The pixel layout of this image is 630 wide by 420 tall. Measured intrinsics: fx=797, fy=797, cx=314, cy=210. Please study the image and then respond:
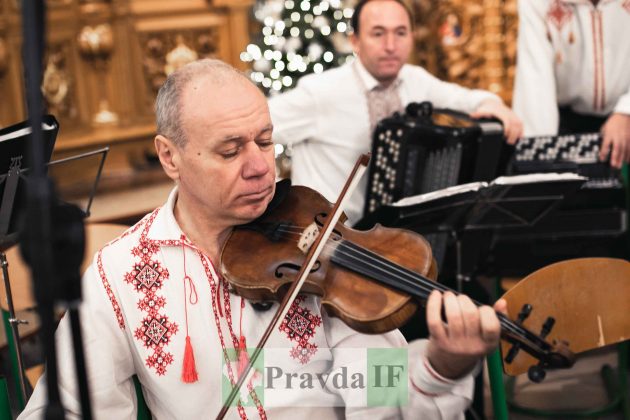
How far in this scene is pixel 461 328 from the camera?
131cm

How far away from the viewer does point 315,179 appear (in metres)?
3.27

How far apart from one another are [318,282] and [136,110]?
17.2ft

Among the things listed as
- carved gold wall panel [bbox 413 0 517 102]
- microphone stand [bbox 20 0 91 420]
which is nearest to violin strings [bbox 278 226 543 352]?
microphone stand [bbox 20 0 91 420]

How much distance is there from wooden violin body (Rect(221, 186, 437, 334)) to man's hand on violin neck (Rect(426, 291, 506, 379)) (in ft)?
0.44

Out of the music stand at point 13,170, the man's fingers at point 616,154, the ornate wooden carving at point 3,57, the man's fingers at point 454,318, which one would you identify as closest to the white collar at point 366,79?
the man's fingers at point 616,154

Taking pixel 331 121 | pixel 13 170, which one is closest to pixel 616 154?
pixel 331 121

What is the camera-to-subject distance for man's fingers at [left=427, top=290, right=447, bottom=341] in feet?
4.33

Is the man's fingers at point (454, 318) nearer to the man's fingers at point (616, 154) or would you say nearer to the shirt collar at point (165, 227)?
the shirt collar at point (165, 227)

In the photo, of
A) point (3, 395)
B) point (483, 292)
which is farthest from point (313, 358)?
point (483, 292)

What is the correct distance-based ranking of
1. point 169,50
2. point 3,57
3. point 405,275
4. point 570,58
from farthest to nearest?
point 169,50 → point 3,57 → point 570,58 → point 405,275

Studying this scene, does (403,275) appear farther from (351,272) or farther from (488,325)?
(488,325)

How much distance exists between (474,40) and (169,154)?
4.63m

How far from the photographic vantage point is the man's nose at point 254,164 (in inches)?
62.0

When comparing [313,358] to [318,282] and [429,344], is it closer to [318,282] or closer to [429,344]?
[318,282]
